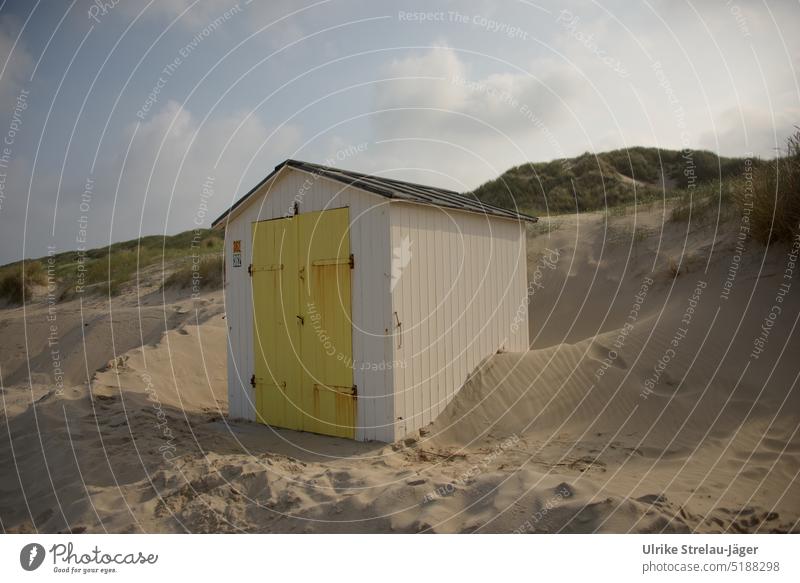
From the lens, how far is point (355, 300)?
781 centimetres

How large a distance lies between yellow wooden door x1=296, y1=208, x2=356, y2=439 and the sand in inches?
16.7

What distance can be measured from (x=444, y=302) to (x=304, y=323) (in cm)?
205

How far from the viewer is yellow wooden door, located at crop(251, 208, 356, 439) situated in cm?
795

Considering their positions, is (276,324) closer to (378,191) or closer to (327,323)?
(327,323)

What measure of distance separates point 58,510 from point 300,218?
466cm

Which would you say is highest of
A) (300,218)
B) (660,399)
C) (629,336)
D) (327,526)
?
(300,218)

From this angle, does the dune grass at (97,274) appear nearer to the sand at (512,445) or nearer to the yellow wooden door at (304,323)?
the sand at (512,445)

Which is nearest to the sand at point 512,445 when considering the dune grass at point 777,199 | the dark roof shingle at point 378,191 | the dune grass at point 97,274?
the dune grass at point 777,199

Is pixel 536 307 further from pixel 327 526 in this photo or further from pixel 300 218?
pixel 327 526

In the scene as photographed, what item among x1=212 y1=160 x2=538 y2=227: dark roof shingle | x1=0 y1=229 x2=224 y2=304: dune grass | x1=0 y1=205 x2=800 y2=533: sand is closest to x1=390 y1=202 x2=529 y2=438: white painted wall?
x1=212 y1=160 x2=538 y2=227: dark roof shingle

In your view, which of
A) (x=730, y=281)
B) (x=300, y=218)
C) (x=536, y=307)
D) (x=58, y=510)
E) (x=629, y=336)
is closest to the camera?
(x=58, y=510)

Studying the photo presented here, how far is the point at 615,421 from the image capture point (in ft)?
24.1

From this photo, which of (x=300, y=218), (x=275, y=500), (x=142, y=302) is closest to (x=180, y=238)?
(x=142, y=302)

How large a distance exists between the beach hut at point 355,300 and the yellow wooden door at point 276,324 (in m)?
0.02
